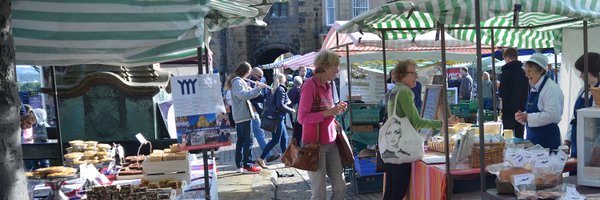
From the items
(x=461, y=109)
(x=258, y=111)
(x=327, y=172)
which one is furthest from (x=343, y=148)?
(x=461, y=109)

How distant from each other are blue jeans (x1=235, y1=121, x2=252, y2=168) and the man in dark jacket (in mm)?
3574

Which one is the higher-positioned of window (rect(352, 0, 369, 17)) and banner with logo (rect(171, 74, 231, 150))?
window (rect(352, 0, 369, 17))

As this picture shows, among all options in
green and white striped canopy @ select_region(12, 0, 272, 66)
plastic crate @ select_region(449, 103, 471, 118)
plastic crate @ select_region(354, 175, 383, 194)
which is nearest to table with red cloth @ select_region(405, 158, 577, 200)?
plastic crate @ select_region(354, 175, 383, 194)

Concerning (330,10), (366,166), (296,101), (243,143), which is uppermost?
(330,10)

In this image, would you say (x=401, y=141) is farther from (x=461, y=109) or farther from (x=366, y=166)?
(x=461, y=109)

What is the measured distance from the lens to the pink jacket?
16.0ft

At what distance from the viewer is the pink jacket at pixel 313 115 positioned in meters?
4.86

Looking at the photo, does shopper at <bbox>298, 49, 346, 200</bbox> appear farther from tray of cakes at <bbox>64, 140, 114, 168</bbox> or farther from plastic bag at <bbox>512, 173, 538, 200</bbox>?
plastic bag at <bbox>512, 173, 538, 200</bbox>

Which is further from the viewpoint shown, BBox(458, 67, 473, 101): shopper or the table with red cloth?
BBox(458, 67, 473, 101): shopper

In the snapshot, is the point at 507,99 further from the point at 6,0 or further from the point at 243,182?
the point at 6,0

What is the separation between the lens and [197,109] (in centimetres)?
378

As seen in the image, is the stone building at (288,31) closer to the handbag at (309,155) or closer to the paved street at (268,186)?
the paved street at (268,186)

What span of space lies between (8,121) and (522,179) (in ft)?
8.69

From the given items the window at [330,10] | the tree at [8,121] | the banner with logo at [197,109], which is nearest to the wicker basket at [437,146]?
the banner with logo at [197,109]
